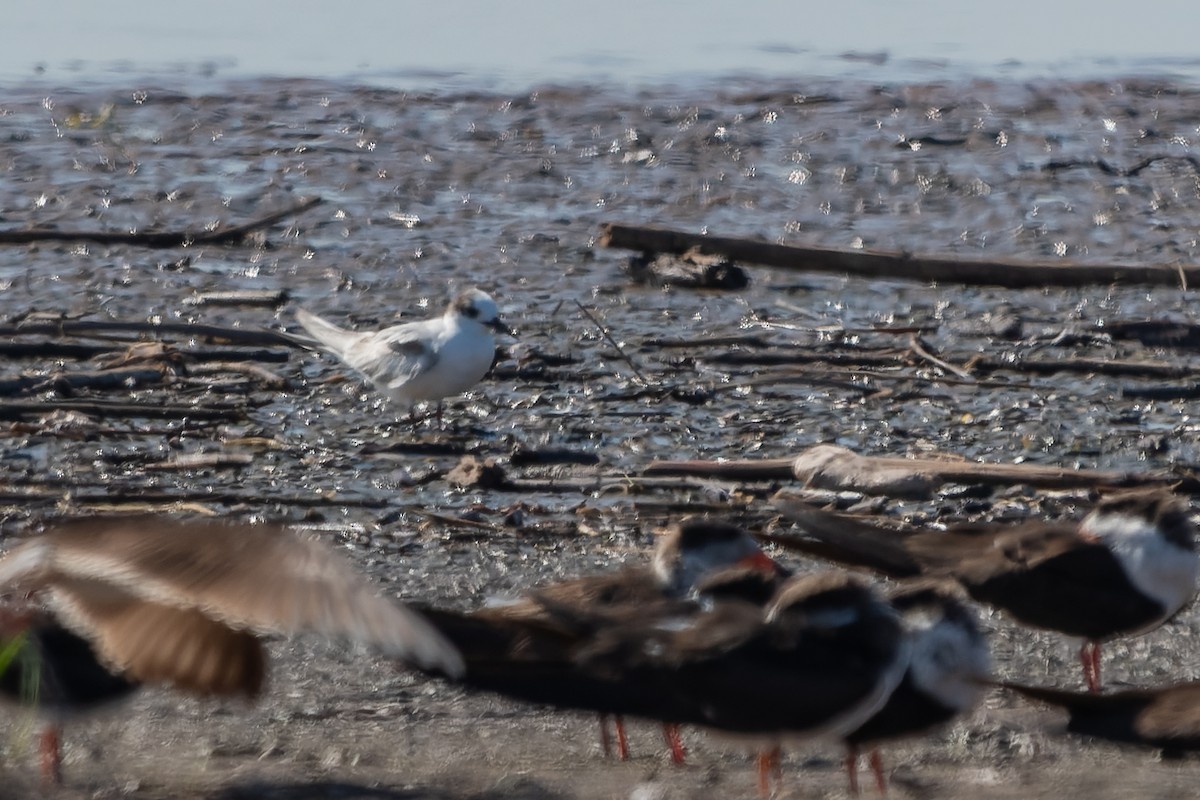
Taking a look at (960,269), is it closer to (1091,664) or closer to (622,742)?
(1091,664)

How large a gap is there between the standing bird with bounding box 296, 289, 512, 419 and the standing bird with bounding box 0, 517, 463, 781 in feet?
11.1

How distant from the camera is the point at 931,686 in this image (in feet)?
16.4

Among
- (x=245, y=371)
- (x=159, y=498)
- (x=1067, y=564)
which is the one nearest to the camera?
(x=1067, y=564)

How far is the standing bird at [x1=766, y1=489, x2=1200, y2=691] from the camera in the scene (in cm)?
578

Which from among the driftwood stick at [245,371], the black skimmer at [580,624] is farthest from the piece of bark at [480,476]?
the black skimmer at [580,624]

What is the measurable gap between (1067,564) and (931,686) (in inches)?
39.4

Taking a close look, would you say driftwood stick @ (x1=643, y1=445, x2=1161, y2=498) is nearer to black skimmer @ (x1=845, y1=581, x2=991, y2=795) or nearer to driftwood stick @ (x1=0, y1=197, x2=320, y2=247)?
black skimmer @ (x1=845, y1=581, x2=991, y2=795)

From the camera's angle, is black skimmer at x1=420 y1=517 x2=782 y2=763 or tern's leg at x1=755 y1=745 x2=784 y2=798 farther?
tern's leg at x1=755 y1=745 x2=784 y2=798

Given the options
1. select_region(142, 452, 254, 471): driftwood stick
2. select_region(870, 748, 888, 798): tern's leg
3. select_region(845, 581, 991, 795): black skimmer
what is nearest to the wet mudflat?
select_region(142, 452, 254, 471): driftwood stick

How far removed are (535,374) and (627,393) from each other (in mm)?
566

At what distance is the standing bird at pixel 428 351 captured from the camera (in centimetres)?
857

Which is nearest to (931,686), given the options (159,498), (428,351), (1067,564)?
(1067,564)

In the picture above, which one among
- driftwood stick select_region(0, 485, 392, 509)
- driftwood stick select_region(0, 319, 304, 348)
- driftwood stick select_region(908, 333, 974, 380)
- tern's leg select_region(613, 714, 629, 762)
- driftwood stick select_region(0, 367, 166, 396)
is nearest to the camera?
tern's leg select_region(613, 714, 629, 762)

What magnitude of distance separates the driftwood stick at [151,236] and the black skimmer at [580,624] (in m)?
5.45
